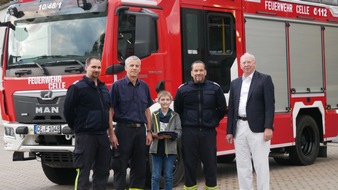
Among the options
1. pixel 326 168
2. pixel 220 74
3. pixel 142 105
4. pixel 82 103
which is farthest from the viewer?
pixel 326 168

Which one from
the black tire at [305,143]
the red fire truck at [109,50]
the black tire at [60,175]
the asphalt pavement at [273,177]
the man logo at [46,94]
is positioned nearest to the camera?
the red fire truck at [109,50]

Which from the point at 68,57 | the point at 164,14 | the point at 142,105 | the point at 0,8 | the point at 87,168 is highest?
the point at 0,8

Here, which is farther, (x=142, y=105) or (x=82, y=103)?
(x=142, y=105)

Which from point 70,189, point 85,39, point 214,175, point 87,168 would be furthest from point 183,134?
point 70,189

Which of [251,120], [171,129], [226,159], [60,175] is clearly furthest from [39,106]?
[226,159]

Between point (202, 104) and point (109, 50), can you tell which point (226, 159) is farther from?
point (202, 104)

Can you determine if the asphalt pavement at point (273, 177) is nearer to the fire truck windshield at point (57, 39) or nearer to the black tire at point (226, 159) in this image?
the black tire at point (226, 159)

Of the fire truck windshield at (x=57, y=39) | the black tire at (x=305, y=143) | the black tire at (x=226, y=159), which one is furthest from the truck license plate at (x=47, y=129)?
the black tire at (x=305, y=143)

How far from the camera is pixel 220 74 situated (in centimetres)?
1059

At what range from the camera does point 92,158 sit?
292 inches

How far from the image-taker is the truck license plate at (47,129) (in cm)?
948

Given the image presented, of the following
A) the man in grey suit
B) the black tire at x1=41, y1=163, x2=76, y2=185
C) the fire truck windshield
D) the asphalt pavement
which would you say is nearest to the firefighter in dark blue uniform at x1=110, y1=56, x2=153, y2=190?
the man in grey suit

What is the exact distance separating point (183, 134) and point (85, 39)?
2245 millimetres

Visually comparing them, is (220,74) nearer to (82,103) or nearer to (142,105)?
(142,105)
